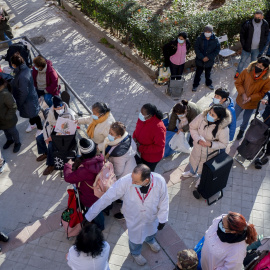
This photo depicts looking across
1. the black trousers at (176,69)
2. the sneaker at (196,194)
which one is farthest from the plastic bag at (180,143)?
the black trousers at (176,69)

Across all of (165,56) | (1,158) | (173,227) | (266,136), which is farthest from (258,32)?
(1,158)

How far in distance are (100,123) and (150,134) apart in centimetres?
90

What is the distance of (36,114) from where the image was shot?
6660 millimetres

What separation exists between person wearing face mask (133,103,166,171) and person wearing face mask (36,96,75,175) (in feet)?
4.44

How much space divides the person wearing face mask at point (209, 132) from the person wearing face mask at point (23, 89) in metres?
3.31

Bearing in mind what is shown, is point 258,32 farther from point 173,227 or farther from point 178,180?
point 173,227

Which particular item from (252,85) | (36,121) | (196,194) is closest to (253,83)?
(252,85)

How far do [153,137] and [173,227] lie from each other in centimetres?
162

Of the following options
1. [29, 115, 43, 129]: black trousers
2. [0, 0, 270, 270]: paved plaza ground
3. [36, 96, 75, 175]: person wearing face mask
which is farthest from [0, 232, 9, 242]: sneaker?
[29, 115, 43, 129]: black trousers

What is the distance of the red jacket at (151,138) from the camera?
4943mm

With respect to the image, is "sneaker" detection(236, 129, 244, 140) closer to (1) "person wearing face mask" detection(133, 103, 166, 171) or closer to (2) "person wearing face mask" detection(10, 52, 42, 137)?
(1) "person wearing face mask" detection(133, 103, 166, 171)

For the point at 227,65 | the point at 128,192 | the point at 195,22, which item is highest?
the point at 128,192

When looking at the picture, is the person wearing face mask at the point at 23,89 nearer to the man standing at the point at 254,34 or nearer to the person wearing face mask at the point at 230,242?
the person wearing face mask at the point at 230,242

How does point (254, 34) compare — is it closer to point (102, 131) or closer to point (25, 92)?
point (102, 131)
